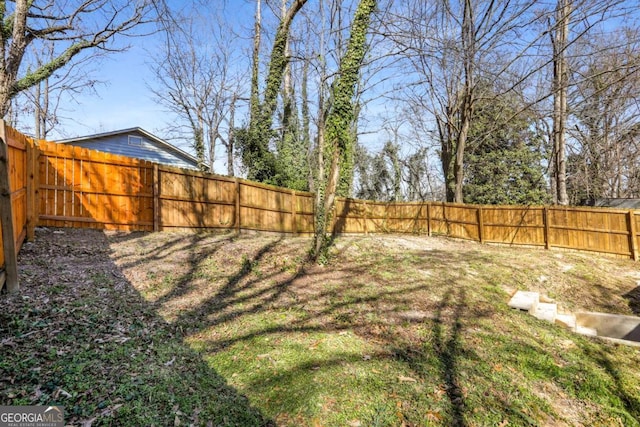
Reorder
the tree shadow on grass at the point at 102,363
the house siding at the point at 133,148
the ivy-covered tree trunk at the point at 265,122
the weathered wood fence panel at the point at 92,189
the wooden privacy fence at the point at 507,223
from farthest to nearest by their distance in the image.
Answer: the house siding at the point at 133,148
the ivy-covered tree trunk at the point at 265,122
the wooden privacy fence at the point at 507,223
the weathered wood fence panel at the point at 92,189
the tree shadow on grass at the point at 102,363

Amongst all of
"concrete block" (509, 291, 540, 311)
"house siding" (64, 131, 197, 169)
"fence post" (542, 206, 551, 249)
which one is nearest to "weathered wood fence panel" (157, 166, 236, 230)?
"concrete block" (509, 291, 540, 311)

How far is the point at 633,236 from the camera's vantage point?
9055mm

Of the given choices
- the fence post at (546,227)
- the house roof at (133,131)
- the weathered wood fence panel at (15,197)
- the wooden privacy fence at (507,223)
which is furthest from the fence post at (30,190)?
the fence post at (546,227)

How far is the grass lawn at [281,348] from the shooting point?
7.32 feet

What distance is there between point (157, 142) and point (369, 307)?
15.4 metres

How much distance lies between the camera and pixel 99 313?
3.26 metres

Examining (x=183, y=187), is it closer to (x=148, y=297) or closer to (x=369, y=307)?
(x=148, y=297)

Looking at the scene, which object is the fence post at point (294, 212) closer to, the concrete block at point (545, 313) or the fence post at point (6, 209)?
the concrete block at point (545, 313)

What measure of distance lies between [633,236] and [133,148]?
20.0 meters

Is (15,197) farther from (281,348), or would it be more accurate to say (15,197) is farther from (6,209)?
(281,348)

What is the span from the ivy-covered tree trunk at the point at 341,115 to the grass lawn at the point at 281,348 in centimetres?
113

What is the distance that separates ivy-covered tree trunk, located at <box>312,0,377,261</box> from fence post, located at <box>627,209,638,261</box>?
9253 millimetres

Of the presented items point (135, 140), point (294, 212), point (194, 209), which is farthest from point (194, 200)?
point (135, 140)

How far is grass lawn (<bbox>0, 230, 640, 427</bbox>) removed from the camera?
223 cm
